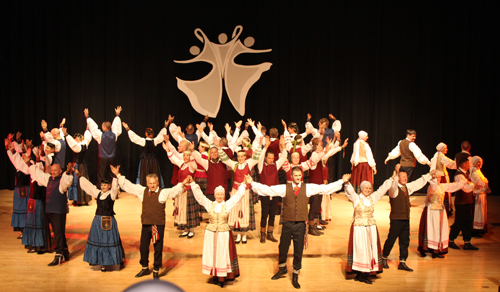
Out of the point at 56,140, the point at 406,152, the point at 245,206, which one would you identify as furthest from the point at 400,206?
the point at 56,140

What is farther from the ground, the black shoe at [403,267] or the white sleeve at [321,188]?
the white sleeve at [321,188]

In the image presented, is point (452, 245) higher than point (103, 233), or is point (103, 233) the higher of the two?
point (103, 233)

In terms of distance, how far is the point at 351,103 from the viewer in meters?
9.30

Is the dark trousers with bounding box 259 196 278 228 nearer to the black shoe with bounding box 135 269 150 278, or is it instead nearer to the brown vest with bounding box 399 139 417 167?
the black shoe with bounding box 135 269 150 278

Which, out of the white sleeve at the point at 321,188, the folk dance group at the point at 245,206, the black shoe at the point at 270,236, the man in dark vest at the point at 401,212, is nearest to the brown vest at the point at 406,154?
the folk dance group at the point at 245,206

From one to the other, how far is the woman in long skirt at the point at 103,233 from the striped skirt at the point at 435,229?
151 inches

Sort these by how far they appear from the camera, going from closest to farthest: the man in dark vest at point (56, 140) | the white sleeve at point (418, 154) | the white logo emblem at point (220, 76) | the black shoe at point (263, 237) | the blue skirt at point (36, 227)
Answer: the blue skirt at point (36, 227) < the black shoe at point (263, 237) < the white sleeve at point (418, 154) < the man in dark vest at point (56, 140) < the white logo emblem at point (220, 76)

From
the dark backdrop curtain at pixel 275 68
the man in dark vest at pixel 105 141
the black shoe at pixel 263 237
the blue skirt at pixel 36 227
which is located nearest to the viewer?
the blue skirt at pixel 36 227

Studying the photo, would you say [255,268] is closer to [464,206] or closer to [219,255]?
[219,255]

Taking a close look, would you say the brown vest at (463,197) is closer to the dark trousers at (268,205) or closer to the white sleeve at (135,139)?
the dark trousers at (268,205)

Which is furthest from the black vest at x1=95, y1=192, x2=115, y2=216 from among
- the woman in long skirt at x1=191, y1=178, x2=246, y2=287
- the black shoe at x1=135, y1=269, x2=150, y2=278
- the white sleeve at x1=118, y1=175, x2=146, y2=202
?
the woman in long skirt at x1=191, y1=178, x2=246, y2=287

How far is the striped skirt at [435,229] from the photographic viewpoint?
497 centimetres

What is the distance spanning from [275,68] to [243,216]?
194 inches

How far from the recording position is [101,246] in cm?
445
